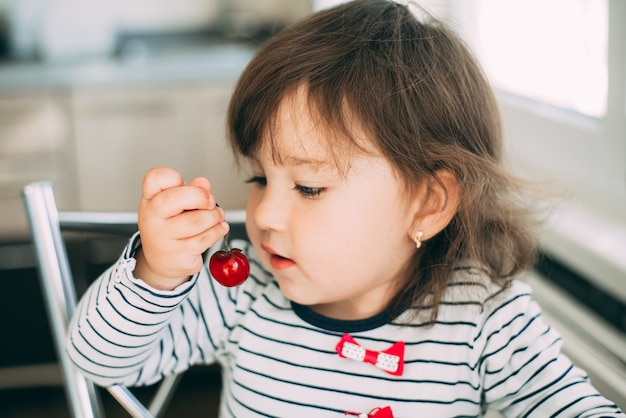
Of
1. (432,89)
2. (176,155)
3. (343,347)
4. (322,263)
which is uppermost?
(432,89)

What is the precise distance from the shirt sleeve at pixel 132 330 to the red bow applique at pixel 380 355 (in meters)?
0.19

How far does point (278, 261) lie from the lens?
2.78 ft

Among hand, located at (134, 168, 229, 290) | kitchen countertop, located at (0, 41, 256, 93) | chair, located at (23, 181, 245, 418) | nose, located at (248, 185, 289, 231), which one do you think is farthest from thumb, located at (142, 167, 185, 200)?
kitchen countertop, located at (0, 41, 256, 93)

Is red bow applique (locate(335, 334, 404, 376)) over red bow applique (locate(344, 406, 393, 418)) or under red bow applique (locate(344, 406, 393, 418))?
over

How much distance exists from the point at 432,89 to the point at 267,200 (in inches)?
9.1

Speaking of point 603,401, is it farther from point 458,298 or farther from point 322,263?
point 322,263

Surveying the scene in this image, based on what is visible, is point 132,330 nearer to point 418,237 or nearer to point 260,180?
point 260,180

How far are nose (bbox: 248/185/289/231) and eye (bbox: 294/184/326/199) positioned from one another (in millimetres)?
18

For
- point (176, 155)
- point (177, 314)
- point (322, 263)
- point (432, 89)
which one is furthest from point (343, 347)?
point (176, 155)

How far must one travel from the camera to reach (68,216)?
0.97 metres

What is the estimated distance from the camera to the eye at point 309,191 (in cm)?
82

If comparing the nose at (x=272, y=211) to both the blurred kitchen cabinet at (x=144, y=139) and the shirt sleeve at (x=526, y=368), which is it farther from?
the blurred kitchen cabinet at (x=144, y=139)

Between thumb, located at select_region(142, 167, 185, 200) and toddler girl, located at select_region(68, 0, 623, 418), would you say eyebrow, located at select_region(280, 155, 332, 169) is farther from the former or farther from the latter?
thumb, located at select_region(142, 167, 185, 200)

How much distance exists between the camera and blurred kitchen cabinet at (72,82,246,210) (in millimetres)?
2672
